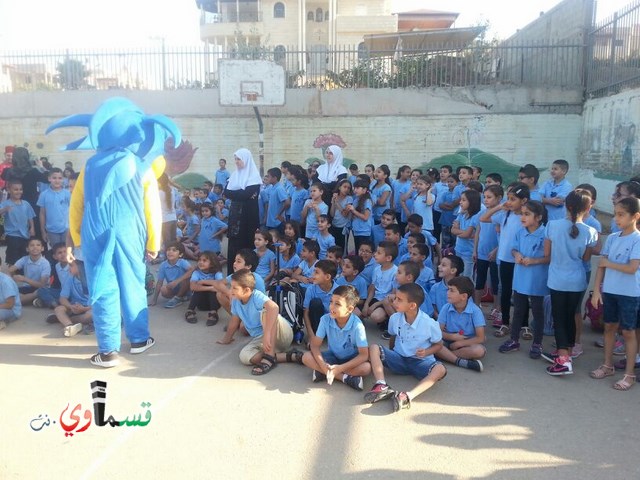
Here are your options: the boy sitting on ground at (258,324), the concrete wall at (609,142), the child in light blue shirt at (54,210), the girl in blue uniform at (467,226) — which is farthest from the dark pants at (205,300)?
the concrete wall at (609,142)

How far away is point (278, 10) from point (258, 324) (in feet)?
117

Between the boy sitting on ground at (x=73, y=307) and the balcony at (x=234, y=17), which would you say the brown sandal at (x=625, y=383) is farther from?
the balcony at (x=234, y=17)

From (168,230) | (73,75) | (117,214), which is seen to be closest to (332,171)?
(168,230)

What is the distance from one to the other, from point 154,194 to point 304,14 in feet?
111

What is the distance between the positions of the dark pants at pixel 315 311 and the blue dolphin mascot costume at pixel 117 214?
1.45 metres

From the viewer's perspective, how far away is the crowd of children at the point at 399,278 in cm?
429

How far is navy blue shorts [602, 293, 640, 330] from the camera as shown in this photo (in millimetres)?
4145

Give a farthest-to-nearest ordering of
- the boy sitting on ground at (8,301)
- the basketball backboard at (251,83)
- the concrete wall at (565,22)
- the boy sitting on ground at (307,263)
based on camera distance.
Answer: the basketball backboard at (251,83), the concrete wall at (565,22), the boy sitting on ground at (307,263), the boy sitting on ground at (8,301)

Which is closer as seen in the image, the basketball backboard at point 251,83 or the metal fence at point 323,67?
the basketball backboard at point 251,83

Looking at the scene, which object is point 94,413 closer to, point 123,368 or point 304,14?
point 123,368

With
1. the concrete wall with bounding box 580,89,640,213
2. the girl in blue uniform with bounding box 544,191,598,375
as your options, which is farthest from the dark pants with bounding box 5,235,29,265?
the concrete wall with bounding box 580,89,640,213

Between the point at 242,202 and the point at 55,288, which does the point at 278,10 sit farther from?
the point at 55,288

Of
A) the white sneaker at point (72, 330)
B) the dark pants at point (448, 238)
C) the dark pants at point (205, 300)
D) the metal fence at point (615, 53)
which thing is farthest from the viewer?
the metal fence at point (615, 53)

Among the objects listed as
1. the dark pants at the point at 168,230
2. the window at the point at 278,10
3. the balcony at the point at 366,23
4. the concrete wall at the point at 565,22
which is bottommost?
the dark pants at the point at 168,230
